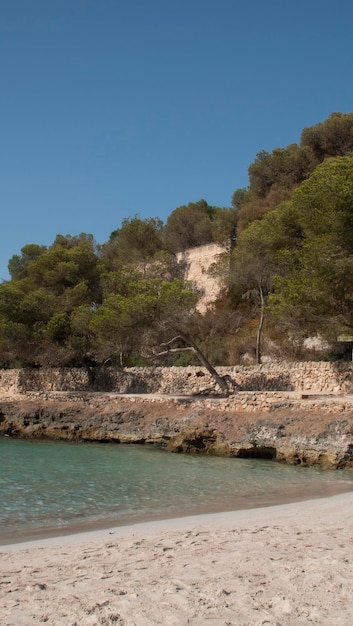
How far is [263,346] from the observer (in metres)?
29.9

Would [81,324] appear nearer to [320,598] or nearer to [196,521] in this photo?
[196,521]

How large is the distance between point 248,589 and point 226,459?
11.9 meters

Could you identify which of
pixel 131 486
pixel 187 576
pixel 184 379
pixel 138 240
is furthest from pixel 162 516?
pixel 138 240

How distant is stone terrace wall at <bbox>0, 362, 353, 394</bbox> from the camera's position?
75.6 feet

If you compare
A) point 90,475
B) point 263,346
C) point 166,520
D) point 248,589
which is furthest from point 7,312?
point 248,589

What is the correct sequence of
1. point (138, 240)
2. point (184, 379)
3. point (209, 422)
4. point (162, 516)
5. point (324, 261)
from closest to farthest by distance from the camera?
point (162, 516), point (209, 422), point (324, 261), point (184, 379), point (138, 240)

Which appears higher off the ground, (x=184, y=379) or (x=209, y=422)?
(x=184, y=379)

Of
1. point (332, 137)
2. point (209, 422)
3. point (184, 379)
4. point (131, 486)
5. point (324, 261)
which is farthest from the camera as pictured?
point (332, 137)

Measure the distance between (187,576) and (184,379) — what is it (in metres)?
22.1

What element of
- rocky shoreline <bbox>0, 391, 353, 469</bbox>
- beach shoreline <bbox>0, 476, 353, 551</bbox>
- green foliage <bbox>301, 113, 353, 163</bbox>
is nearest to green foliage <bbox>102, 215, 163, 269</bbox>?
green foliage <bbox>301, 113, 353, 163</bbox>

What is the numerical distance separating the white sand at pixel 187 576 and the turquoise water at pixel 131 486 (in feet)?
4.28

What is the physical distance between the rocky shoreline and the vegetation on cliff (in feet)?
9.94

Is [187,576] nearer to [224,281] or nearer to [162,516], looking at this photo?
[162,516]

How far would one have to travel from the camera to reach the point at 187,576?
5.00 m
